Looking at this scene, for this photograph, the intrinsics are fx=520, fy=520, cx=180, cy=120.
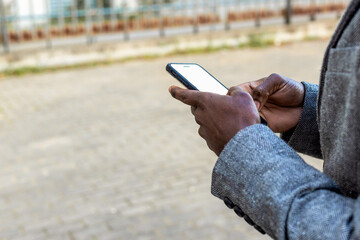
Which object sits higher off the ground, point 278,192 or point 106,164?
point 278,192

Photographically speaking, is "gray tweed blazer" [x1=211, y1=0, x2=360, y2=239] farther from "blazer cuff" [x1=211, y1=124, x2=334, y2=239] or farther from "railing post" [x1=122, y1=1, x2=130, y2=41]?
"railing post" [x1=122, y1=1, x2=130, y2=41]

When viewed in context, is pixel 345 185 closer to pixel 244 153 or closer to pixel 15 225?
pixel 244 153

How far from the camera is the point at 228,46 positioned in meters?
12.7

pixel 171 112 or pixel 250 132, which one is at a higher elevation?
pixel 250 132

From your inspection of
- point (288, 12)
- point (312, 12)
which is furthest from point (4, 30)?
point (312, 12)

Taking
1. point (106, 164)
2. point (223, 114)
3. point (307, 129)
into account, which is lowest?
point (106, 164)

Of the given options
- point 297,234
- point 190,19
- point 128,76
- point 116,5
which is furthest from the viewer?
point 190,19

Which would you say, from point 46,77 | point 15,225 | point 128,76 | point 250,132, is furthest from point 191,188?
point 46,77

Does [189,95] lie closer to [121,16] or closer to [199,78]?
[199,78]

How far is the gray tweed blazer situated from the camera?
1224 mm

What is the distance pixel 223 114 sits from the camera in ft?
4.62

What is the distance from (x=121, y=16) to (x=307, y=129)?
1108 cm

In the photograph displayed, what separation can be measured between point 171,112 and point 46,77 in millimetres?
3839

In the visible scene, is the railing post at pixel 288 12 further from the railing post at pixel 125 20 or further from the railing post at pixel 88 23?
the railing post at pixel 88 23
